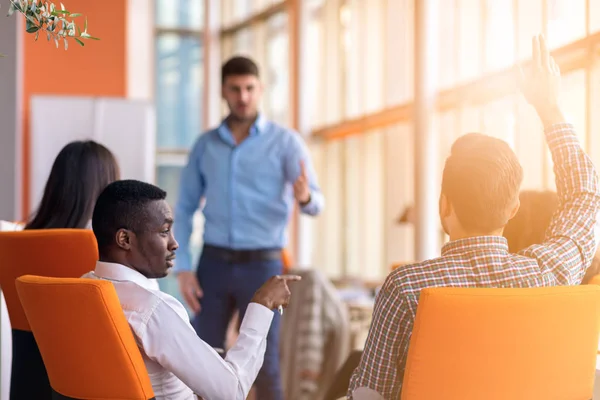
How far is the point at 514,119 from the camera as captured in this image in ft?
15.1

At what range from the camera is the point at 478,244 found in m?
1.76

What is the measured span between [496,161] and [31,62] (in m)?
5.30

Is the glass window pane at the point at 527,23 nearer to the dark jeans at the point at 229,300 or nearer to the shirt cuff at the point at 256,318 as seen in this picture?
the dark jeans at the point at 229,300

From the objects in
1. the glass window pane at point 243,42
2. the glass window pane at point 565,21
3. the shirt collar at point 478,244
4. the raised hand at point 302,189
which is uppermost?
the glass window pane at point 243,42

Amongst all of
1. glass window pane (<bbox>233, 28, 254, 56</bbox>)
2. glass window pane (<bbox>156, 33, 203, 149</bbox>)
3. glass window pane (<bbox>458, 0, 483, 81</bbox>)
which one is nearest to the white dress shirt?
glass window pane (<bbox>458, 0, 483, 81</bbox>)

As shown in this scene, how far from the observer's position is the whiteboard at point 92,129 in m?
4.94

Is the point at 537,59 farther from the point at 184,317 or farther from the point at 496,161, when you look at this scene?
the point at 184,317

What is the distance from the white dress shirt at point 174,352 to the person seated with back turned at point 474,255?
28 centimetres

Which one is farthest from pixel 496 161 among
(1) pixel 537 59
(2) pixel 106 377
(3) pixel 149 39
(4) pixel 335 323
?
(3) pixel 149 39

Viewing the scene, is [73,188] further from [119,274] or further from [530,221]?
[530,221]

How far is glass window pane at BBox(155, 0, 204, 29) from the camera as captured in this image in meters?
9.33

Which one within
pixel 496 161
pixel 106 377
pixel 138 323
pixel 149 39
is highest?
pixel 149 39

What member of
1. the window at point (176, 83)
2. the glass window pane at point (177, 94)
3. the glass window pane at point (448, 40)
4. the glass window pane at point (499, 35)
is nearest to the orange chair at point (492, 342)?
the glass window pane at point (499, 35)

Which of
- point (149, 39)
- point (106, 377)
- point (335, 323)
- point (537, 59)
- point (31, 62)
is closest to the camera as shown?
point (106, 377)
